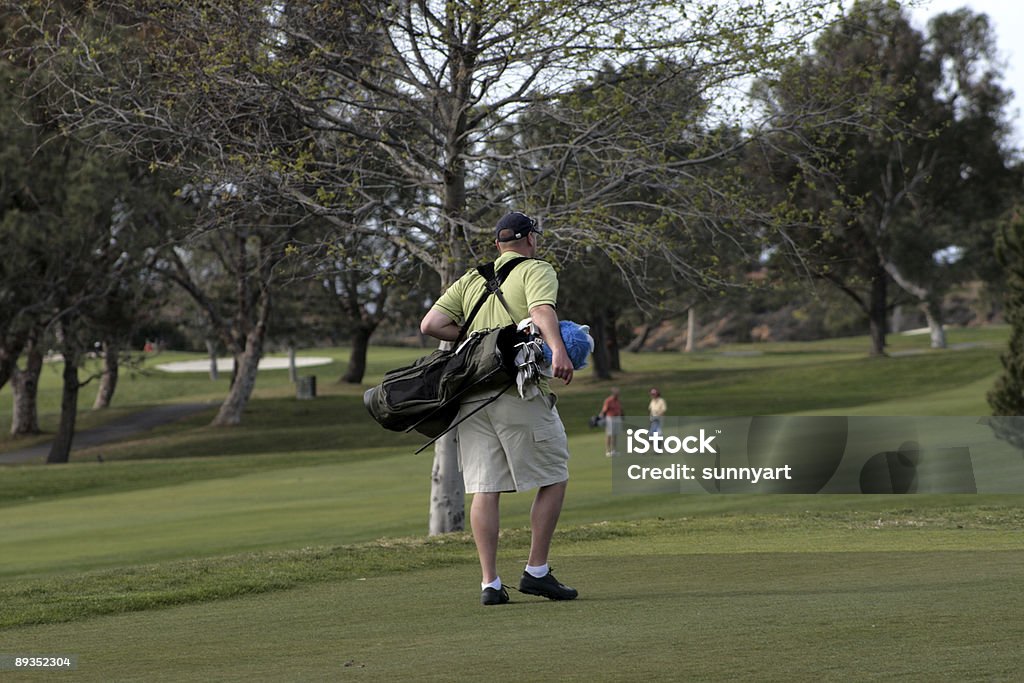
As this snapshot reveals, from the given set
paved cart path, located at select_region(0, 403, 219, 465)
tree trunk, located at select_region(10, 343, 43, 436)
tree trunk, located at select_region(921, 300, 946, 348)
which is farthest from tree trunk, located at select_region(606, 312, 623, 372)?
tree trunk, located at select_region(10, 343, 43, 436)

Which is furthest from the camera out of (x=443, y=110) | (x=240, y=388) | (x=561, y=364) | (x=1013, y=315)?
(x=240, y=388)

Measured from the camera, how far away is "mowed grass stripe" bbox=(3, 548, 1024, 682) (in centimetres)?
478

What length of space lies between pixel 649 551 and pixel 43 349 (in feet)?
102

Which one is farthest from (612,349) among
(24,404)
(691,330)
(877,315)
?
(691,330)

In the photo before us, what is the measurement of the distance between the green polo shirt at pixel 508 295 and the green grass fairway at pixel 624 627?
140cm

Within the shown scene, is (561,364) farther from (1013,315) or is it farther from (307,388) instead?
(307,388)

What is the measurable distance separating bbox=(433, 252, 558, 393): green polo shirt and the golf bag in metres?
0.05

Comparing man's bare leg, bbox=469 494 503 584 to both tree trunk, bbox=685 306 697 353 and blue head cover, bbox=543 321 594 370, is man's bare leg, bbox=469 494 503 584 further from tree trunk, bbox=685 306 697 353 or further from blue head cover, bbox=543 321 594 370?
tree trunk, bbox=685 306 697 353

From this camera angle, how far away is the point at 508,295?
704cm

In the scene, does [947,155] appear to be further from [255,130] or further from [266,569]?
[266,569]

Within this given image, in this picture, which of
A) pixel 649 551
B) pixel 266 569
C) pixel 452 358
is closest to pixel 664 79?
pixel 649 551

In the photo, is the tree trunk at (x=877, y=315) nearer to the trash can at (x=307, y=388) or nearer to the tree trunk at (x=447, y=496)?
the trash can at (x=307, y=388)

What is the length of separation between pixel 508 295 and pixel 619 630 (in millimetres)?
2003

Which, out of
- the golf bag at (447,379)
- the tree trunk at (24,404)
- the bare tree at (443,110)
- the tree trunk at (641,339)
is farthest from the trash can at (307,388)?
the golf bag at (447,379)
